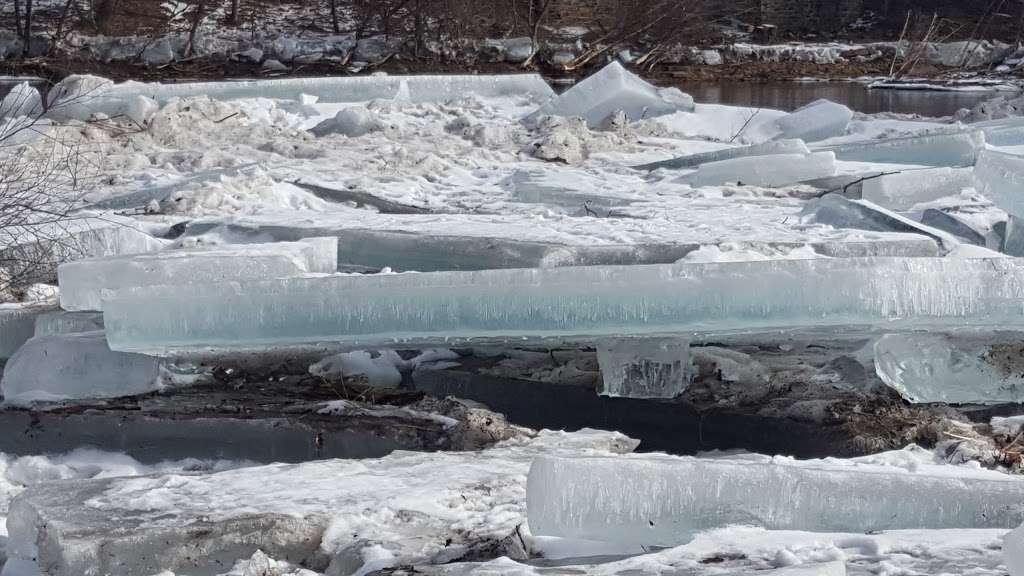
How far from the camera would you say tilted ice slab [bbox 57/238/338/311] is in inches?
149

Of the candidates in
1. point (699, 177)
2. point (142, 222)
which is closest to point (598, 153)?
point (699, 177)

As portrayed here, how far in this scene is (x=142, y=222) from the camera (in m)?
5.43

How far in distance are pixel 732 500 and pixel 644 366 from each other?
1083mm

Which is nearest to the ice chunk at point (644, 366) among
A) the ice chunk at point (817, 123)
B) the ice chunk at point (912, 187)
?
the ice chunk at point (912, 187)

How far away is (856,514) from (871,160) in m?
4.74

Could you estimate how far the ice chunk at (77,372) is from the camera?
3756 millimetres

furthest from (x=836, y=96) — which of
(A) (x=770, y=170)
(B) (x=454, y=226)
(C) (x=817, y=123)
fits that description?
(B) (x=454, y=226)

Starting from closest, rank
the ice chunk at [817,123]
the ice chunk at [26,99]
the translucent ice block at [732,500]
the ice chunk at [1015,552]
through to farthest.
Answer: the ice chunk at [1015,552] < the translucent ice block at [732,500] < the ice chunk at [26,99] < the ice chunk at [817,123]

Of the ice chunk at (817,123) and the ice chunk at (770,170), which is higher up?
the ice chunk at (817,123)

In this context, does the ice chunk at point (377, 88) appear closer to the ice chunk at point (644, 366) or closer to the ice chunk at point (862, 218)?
the ice chunk at point (862, 218)

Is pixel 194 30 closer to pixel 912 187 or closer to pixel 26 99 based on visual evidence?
pixel 26 99

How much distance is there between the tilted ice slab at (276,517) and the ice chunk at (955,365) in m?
1.24

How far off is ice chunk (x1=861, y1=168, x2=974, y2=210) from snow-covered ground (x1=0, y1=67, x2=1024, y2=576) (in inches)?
0.9

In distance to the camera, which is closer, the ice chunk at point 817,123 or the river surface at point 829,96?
the ice chunk at point 817,123
